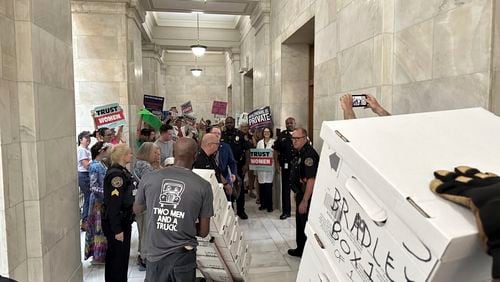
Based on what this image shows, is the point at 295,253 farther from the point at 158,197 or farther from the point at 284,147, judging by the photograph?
the point at 158,197

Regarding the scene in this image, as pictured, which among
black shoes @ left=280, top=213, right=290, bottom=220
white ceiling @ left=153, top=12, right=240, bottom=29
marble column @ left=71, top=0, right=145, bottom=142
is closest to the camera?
black shoes @ left=280, top=213, right=290, bottom=220

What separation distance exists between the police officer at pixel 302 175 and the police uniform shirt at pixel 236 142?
103 inches

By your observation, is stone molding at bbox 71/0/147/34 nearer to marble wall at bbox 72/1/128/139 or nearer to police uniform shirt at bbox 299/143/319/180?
marble wall at bbox 72/1/128/139

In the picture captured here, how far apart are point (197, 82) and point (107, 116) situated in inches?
533

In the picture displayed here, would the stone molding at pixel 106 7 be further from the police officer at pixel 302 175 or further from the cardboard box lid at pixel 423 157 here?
the cardboard box lid at pixel 423 157

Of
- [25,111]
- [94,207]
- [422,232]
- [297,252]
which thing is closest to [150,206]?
[25,111]

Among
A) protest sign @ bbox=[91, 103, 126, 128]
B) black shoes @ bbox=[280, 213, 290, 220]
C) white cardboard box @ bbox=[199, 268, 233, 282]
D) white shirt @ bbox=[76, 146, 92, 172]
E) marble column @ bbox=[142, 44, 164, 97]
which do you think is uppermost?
marble column @ bbox=[142, 44, 164, 97]

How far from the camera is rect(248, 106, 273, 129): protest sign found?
23.6ft

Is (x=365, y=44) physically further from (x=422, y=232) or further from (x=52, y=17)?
(x=422, y=232)

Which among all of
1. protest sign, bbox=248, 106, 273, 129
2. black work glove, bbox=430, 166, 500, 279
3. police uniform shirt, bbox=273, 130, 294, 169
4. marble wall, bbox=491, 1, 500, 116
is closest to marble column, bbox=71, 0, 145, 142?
protest sign, bbox=248, 106, 273, 129

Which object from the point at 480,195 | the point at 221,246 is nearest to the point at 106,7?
the point at 221,246

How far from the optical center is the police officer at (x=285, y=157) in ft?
19.7

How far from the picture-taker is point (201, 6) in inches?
374

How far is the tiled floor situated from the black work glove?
11.1ft
